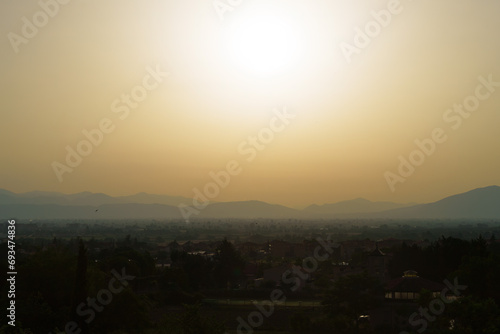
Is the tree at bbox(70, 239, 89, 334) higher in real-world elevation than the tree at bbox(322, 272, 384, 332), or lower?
higher

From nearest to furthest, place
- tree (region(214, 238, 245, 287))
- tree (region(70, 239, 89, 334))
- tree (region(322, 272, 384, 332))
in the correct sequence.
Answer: tree (region(70, 239, 89, 334))
tree (region(322, 272, 384, 332))
tree (region(214, 238, 245, 287))

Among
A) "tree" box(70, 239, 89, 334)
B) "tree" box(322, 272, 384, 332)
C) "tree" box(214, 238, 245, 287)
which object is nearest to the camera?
"tree" box(70, 239, 89, 334)

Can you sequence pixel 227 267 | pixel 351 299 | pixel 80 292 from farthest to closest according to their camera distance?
1. pixel 227 267
2. pixel 351 299
3. pixel 80 292

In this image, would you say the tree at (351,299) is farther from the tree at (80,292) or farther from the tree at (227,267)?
the tree at (227,267)

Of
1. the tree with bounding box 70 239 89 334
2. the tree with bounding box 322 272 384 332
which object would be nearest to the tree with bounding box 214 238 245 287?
the tree with bounding box 322 272 384 332

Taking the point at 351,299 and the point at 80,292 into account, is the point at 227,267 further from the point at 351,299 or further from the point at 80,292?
the point at 80,292

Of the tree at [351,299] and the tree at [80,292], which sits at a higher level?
the tree at [80,292]

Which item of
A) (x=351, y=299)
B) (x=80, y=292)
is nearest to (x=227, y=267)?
(x=351, y=299)

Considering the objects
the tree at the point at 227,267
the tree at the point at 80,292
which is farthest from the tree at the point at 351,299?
the tree at the point at 227,267

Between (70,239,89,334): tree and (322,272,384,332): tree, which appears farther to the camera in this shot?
(322,272,384,332): tree

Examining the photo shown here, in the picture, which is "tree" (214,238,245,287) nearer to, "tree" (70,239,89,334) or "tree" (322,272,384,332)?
"tree" (322,272,384,332)

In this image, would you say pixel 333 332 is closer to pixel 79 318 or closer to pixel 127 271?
pixel 79 318
